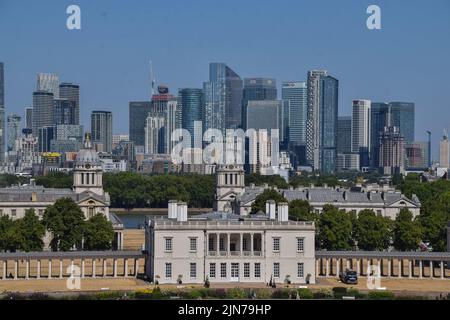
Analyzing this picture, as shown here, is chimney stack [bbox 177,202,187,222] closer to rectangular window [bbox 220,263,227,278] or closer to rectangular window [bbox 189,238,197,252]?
rectangular window [bbox 189,238,197,252]

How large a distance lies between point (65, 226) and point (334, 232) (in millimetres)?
14992

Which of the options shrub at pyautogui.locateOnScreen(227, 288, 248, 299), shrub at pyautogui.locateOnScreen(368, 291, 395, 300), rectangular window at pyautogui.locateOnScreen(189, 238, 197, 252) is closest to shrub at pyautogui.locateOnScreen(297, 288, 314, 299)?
shrub at pyautogui.locateOnScreen(227, 288, 248, 299)

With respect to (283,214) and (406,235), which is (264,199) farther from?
(283,214)

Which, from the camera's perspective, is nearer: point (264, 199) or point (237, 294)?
point (237, 294)

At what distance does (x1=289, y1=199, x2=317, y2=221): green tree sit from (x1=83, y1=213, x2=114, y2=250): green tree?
1050cm

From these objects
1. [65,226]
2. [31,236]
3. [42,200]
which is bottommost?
[31,236]

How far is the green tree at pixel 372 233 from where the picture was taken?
3007 inches

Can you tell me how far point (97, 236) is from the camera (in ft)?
251

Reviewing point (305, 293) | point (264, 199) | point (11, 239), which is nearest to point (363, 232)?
point (264, 199)
